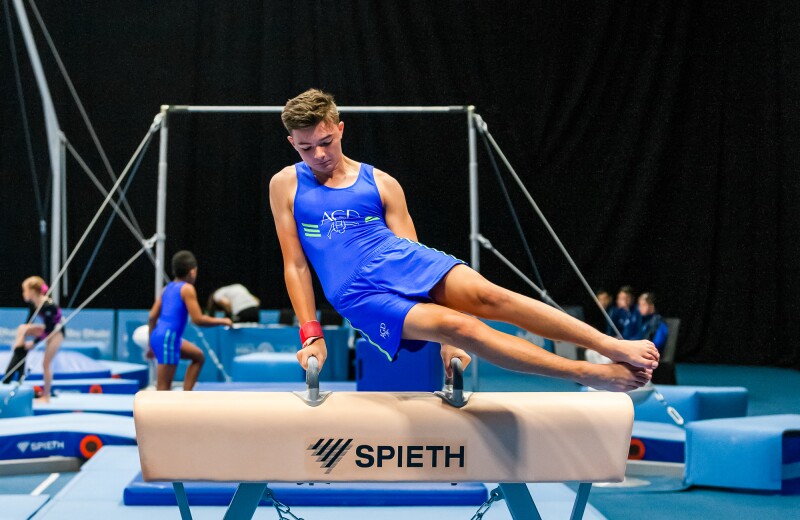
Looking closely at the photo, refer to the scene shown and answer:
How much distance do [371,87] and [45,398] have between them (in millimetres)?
6918

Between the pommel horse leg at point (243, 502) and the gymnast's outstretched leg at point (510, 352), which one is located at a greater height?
the gymnast's outstretched leg at point (510, 352)

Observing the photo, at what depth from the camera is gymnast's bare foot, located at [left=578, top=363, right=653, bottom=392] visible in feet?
8.68

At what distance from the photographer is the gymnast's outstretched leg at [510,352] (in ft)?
8.51

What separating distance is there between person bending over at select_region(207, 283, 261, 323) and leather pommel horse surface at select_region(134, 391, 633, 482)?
768 centimetres

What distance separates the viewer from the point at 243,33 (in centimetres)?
1240

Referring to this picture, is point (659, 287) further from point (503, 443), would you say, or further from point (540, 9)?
point (503, 443)

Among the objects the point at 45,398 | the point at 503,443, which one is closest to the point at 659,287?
the point at 45,398

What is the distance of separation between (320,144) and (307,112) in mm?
135

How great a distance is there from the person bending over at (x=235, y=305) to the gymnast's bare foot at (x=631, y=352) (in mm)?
7957

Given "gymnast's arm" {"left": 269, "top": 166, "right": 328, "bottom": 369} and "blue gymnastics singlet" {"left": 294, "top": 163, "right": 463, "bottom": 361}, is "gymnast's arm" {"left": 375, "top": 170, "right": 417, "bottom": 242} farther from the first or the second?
"gymnast's arm" {"left": 269, "top": 166, "right": 328, "bottom": 369}

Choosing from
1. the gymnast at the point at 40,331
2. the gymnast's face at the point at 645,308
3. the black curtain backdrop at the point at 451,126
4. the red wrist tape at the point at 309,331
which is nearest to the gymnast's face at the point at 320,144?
the red wrist tape at the point at 309,331

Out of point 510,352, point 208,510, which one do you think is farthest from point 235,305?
point 510,352

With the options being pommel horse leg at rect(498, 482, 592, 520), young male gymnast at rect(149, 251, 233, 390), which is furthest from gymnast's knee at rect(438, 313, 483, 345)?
young male gymnast at rect(149, 251, 233, 390)

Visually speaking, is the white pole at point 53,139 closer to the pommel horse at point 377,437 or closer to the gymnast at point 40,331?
the gymnast at point 40,331
